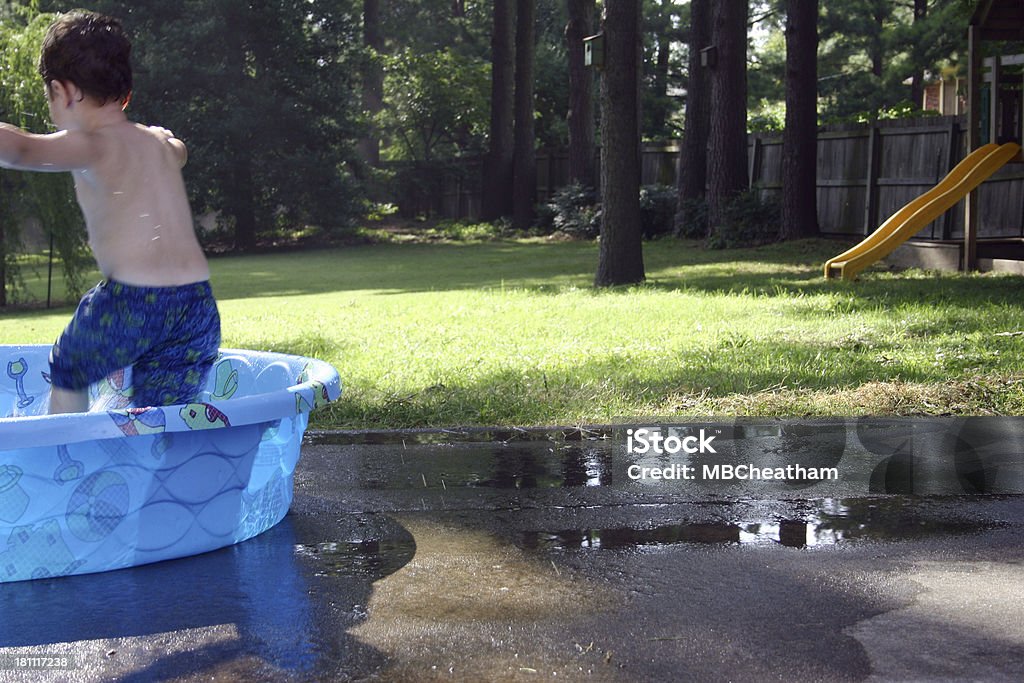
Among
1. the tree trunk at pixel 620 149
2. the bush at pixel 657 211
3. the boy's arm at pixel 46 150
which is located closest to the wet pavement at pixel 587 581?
the boy's arm at pixel 46 150

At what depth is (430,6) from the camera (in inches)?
1893

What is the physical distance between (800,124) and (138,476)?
648 inches

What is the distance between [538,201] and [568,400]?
83.3ft

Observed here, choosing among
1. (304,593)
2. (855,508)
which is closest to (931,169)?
(855,508)

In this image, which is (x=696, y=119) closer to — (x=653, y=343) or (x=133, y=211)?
(x=653, y=343)

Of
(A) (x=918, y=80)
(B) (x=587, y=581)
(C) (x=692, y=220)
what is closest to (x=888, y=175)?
(C) (x=692, y=220)

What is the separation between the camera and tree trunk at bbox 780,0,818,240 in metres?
18.3

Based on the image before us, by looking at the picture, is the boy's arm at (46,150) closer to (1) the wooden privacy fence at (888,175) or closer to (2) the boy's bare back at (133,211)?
(2) the boy's bare back at (133,211)

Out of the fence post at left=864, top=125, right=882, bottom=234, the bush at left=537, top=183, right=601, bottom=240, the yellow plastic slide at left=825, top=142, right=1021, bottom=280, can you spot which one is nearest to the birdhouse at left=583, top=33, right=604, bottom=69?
the yellow plastic slide at left=825, top=142, right=1021, bottom=280

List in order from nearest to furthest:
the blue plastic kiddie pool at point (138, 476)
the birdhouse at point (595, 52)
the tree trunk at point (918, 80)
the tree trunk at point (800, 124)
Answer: the blue plastic kiddie pool at point (138, 476), the birdhouse at point (595, 52), the tree trunk at point (800, 124), the tree trunk at point (918, 80)

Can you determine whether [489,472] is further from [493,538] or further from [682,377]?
[682,377]

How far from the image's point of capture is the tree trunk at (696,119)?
22.8 m

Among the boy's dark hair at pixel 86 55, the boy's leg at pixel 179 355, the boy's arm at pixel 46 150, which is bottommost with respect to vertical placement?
the boy's leg at pixel 179 355

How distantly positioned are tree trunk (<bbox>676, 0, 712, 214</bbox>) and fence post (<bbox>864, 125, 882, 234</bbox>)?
14.2 feet
